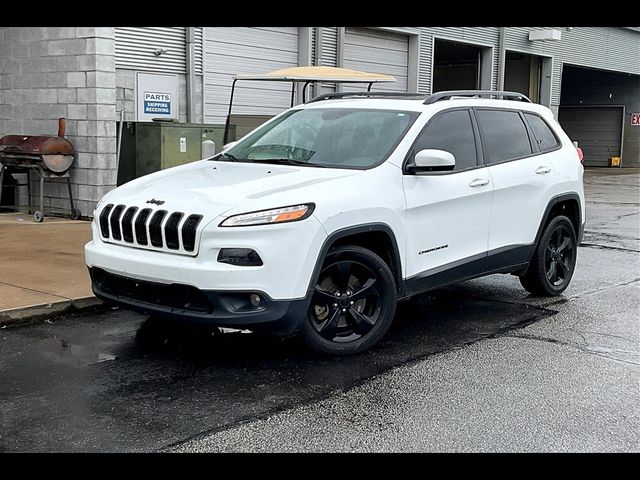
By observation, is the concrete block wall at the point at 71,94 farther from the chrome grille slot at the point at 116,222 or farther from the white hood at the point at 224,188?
A: the chrome grille slot at the point at 116,222

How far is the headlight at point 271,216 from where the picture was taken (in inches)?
199

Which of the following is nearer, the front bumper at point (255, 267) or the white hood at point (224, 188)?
the front bumper at point (255, 267)

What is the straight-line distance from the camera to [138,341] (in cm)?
592

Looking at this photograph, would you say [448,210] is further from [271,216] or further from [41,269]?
[41,269]

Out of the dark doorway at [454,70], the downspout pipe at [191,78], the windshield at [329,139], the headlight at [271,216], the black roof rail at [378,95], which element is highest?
the dark doorway at [454,70]

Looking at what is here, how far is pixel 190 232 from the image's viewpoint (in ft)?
16.7

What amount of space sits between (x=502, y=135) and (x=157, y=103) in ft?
24.0

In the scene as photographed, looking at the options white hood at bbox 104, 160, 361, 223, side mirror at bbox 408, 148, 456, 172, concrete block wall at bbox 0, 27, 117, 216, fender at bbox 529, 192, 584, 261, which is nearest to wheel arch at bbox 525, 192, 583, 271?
fender at bbox 529, 192, 584, 261

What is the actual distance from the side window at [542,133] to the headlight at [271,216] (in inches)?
125

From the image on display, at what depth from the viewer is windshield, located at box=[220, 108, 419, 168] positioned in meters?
6.08

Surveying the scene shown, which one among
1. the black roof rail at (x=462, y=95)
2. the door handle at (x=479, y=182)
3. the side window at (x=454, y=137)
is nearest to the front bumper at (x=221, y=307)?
the side window at (x=454, y=137)

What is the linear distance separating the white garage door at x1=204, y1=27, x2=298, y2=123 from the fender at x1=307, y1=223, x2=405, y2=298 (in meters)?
8.38

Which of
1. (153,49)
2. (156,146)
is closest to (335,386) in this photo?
(156,146)

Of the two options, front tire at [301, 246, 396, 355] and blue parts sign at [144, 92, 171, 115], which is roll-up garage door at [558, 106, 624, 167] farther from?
front tire at [301, 246, 396, 355]
